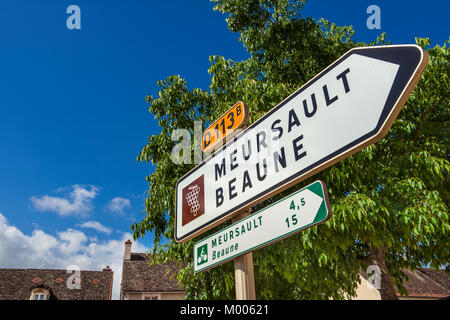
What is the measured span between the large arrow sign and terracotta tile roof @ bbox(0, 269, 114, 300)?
32.8 meters

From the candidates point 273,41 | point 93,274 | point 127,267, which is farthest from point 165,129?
point 93,274

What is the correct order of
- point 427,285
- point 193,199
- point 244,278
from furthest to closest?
1. point 427,285
2. point 193,199
3. point 244,278

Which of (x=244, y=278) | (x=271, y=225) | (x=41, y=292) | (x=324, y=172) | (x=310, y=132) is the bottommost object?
(x=244, y=278)

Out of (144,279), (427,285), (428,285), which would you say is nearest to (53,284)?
(144,279)

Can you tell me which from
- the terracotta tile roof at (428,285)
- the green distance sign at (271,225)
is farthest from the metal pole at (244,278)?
the terracotta tile roof at (428,285)

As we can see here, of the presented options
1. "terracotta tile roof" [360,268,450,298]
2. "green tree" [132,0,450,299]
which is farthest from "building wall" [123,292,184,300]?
"green tree" [132,0,450,299]

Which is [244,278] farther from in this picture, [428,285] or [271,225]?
[428,285]

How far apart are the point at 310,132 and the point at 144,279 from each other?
110 ft

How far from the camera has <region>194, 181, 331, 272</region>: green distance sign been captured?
2012mm

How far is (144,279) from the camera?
32.5 metres

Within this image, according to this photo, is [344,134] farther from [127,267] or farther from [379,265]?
[127,267]

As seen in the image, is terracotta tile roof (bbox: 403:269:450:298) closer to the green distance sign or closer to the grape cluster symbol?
the grape cluster symbol
